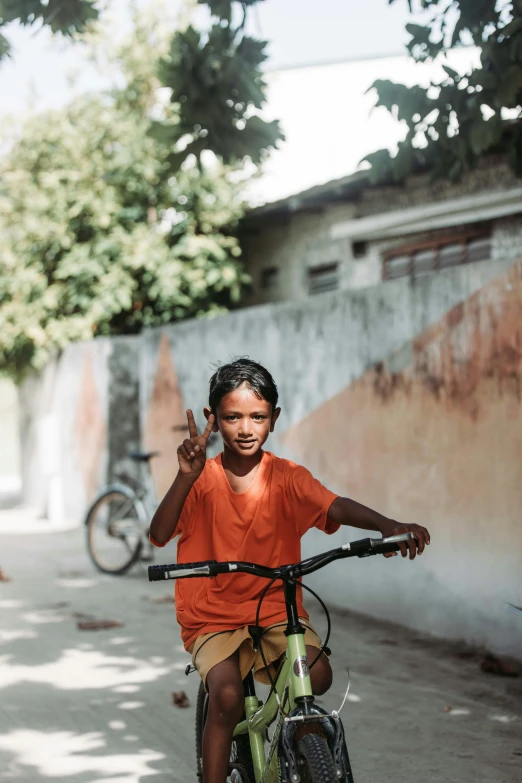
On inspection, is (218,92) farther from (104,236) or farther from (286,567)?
(104,236)

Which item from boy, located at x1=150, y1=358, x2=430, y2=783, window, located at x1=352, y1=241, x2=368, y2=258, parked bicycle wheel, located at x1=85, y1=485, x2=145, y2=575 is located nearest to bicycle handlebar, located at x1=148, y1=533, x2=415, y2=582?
boy, located at x1=150, y1=358, x2=430, y2=783

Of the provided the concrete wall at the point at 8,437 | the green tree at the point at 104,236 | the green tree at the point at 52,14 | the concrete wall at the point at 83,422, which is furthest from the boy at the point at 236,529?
the concrete wall at the point at 8,437

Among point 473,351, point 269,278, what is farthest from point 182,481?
point 269,278

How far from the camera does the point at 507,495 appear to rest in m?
5.52

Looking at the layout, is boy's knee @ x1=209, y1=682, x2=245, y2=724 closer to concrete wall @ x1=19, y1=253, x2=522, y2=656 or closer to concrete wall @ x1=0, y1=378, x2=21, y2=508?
concrete wall @ x1=19, y1=253, x2=522, y2=656

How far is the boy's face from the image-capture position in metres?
2.95

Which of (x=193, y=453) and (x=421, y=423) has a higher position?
(x=421, y=423)

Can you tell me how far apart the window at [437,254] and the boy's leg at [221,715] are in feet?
25.5

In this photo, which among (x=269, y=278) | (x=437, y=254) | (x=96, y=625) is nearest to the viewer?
(x=96, y=625)

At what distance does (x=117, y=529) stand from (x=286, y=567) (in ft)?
20.9

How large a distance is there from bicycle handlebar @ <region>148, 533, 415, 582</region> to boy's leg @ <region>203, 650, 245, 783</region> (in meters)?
0.41

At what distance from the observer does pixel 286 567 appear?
2.61 meters

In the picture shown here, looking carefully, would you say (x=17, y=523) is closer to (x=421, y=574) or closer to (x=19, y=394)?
(x=19, y=394)

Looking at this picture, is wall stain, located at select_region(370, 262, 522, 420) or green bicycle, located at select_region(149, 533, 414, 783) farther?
wall stain, located at select_region(370, 262, 522, 420)
